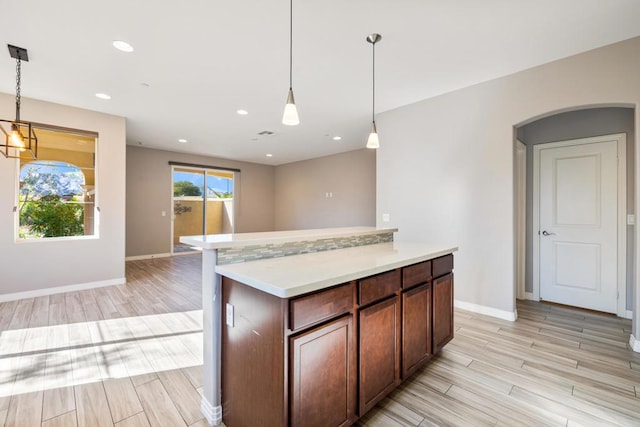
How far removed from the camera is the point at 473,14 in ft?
7.34

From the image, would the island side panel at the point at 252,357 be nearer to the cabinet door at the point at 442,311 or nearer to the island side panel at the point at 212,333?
the island side panel at the point at 212,333

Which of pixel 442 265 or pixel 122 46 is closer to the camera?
pixel 442 265

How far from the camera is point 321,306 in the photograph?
1376mm

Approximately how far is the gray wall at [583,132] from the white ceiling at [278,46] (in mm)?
1188

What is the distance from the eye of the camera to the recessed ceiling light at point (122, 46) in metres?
2.61

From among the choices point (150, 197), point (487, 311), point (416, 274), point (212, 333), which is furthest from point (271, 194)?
point (212, 333)

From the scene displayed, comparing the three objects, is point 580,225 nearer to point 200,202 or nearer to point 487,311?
point 487,311

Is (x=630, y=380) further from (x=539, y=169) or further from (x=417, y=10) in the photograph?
(x=417, y=10)

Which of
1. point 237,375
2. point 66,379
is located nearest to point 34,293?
point 66,379

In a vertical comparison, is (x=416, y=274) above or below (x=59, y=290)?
above

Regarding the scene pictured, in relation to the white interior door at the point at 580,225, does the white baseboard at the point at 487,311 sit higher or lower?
lower

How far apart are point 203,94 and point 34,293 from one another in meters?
3.67

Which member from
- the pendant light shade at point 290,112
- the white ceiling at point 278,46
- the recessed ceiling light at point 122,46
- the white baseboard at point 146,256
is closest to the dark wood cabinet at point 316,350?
the pendant light shade at point 290,112

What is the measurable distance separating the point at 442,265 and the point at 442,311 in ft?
1.27
